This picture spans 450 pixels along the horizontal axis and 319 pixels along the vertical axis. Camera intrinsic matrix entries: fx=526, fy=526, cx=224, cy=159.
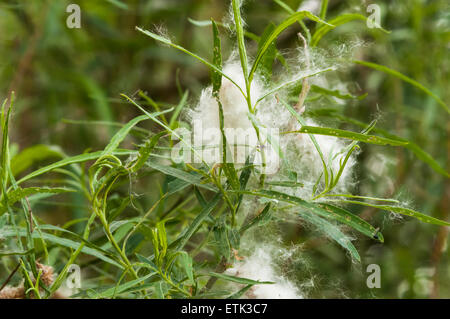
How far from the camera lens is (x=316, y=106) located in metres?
0.81

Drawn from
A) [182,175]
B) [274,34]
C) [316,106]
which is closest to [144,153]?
[182,175]

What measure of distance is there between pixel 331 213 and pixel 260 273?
179mm

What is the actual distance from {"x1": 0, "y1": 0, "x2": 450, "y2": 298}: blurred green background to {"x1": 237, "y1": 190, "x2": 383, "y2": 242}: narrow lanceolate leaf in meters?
0.32

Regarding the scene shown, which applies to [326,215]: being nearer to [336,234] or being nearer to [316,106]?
[336,234]

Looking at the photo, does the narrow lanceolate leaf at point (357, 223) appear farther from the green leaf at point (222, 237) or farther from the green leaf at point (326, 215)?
the green leaf at point (222, 237)

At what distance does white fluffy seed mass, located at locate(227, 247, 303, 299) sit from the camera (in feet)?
2.12

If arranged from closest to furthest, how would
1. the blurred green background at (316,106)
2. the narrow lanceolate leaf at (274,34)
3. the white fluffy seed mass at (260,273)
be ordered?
the narrow lanceolate leaf at (274,34) → the white fluffy seed mass at (260,273) → the blurred green background at (316,106)

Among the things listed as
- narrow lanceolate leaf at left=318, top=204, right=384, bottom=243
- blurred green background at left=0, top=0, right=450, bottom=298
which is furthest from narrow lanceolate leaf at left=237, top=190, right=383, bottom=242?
blurred green background at left=0, top=0, right=450, bottom=298

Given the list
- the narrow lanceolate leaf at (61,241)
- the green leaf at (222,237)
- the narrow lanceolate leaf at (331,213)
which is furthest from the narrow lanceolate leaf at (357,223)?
the narrow lanceolate leaf at (61,241)

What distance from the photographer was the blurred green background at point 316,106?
1.17 m

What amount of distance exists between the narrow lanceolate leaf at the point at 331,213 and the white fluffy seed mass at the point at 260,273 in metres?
0.16

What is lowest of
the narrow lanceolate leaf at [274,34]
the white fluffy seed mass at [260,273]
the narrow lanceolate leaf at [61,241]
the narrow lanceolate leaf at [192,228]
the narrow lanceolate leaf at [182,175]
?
the white fluffy seed mass at [260,273]

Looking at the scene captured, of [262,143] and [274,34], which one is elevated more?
[274,34]
